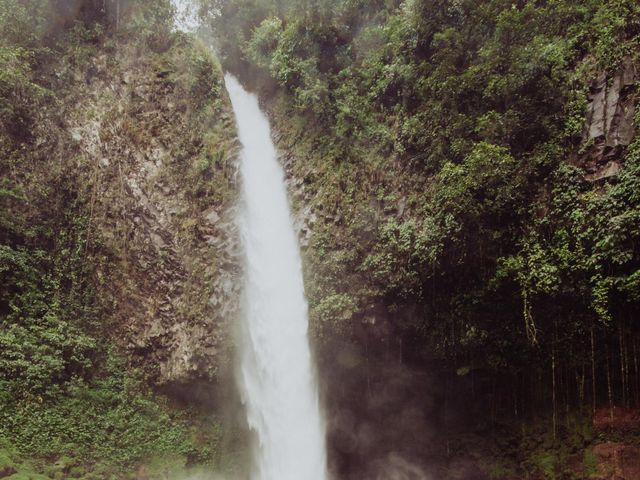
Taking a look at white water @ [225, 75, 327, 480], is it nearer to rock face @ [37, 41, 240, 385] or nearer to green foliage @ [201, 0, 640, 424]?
rock face @ [37, 41, 240, 385]

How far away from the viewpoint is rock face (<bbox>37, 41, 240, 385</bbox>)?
38.7 feet

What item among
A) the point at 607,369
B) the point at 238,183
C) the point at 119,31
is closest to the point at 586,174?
the point at 607,369

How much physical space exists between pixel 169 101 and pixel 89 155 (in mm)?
3024

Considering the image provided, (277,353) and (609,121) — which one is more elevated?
(609,121)

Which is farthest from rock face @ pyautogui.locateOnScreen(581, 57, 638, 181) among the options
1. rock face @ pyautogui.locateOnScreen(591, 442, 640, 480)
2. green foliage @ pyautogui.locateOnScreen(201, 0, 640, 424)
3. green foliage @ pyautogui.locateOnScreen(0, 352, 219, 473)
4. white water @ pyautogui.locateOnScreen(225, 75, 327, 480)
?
green foliage @ pyautogui.locateOnScreen(0, 352, 219, 473)

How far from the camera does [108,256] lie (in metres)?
12.1

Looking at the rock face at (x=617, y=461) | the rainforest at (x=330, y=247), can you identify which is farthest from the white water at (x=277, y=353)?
the rock face at (x=617, y=461)

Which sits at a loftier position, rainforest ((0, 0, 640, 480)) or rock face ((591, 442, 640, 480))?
rainforest ((0, 0, 640, 480))

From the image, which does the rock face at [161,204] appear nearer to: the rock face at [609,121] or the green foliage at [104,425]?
the green foliage at [104,425]

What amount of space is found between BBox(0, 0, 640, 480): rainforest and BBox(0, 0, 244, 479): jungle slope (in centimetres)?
6

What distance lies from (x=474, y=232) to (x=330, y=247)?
368 centimetres

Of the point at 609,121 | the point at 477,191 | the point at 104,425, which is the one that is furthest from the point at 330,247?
the point at 104,425

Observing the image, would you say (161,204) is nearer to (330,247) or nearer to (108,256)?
(108,256)

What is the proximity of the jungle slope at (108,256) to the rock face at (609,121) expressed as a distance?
346 inches
